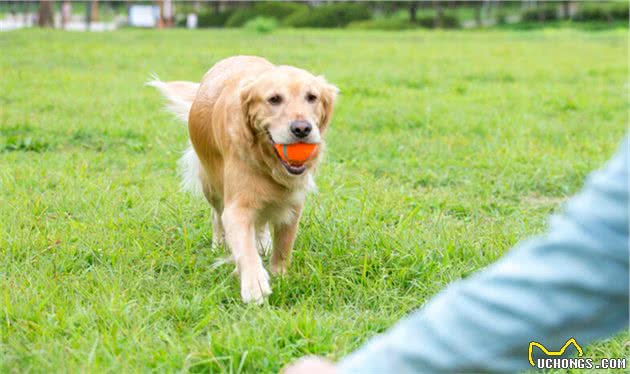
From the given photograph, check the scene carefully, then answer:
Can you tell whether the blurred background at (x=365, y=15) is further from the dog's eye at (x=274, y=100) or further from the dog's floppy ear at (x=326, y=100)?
the dog's eye at (x=274, y=100)

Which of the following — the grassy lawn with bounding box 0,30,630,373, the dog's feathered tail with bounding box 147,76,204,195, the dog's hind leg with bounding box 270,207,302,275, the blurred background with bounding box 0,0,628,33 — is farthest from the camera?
the blurred background with bounding box 0,0,628,33

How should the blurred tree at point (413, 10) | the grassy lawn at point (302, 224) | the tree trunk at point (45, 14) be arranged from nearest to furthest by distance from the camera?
1. the grassy lawn at point (302, 224)
2. the tree trunk at point (45, 14)
3. the blurred tree at point (413, 10)

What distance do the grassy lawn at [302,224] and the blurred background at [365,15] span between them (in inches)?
865

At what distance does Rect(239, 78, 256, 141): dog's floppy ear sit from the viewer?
137 inches

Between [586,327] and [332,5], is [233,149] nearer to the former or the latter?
[586,327]

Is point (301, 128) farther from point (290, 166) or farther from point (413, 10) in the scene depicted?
point (413, 10)

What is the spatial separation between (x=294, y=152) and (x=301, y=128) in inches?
4.4

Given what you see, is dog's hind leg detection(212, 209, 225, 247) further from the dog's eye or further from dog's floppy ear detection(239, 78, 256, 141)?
the dog's eye

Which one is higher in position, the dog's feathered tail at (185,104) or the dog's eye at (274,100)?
the dog's eye at (274,100)

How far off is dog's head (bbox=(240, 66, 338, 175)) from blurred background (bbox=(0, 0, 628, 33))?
26.6 meters

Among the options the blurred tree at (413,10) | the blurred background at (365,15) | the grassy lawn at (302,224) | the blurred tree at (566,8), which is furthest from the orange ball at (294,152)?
the blurred tree at (566,8)

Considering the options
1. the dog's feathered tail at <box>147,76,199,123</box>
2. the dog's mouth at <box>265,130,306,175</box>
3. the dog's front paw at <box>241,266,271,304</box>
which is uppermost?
the dog's feathered tail at <box>147,76,199,123</box>

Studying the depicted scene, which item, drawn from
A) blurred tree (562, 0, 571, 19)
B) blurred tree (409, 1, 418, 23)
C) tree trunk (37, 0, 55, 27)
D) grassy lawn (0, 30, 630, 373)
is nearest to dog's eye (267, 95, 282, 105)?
grassy lawn (0, 30, 630, 373)

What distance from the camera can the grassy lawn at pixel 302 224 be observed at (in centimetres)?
266
